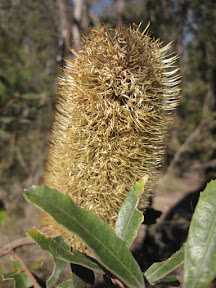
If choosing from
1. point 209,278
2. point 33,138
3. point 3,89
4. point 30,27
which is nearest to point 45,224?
point 209,278

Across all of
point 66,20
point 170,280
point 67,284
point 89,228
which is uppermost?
point 66,20

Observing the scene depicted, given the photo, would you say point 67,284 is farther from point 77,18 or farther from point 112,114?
point 77,18

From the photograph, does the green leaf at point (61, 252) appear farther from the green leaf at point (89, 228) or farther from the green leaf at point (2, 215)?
the green leaf at point (2, 215)

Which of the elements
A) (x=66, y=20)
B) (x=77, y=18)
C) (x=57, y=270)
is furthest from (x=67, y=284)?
(x=77, y=18)

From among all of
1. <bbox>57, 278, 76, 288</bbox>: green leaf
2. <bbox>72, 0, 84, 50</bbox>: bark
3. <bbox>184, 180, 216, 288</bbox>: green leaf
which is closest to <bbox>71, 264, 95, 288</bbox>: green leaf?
<bbox>57, 278, 76, 288</bbox>: green leaf

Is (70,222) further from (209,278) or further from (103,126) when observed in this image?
(103,126)

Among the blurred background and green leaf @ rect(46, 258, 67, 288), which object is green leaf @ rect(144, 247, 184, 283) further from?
the blurred background
